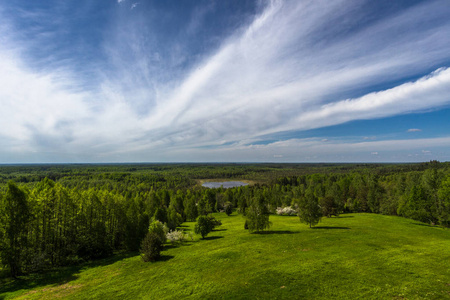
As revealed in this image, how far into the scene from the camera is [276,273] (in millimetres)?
27781

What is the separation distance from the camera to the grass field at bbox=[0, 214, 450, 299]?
2306cm

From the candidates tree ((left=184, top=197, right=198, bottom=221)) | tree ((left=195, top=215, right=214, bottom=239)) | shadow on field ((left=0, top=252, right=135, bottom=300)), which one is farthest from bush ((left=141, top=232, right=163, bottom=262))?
tree ((left=184, top=197, right=198, bottom=221))

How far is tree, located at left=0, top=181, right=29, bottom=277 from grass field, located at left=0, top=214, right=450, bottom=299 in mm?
3315

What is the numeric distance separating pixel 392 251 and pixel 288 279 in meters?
21.9

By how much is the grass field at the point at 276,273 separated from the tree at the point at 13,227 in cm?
332

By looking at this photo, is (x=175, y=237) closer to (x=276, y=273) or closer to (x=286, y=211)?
(x=276, y=273)

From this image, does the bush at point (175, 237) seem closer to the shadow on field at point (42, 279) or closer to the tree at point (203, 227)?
the tree at point (203, 227)

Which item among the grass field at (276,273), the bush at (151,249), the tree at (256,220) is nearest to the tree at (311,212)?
the grass field at (276,273)

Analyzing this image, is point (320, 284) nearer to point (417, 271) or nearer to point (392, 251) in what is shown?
point (417, 271)

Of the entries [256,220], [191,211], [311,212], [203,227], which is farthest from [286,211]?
[203,227]

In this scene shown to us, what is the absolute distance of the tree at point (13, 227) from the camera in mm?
33438

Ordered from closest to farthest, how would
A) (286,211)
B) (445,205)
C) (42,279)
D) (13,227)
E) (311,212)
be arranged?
(42,279) < (13,227) < (311,212) < (445,205) < (286,211)

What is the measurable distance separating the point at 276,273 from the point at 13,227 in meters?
45.5

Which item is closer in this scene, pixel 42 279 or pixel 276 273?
pixel 276 273
